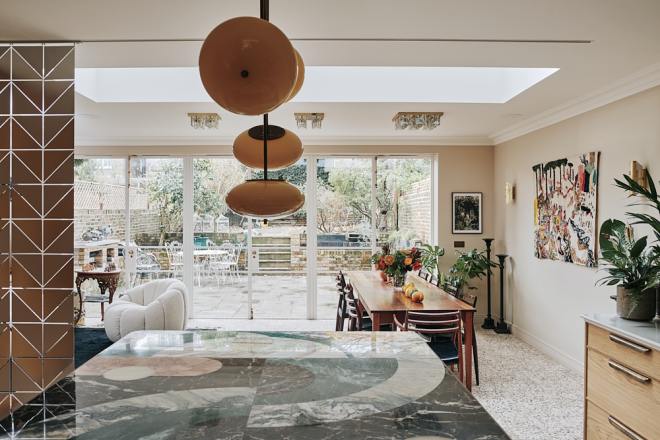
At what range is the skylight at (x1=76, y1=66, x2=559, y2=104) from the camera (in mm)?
4121

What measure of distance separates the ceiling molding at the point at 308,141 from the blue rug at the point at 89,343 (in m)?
2.48

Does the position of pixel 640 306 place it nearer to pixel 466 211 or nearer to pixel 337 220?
pixel 466 211

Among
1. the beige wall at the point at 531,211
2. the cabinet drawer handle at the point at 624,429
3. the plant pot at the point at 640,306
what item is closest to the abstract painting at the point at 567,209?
the beige wall at the point at 531,211

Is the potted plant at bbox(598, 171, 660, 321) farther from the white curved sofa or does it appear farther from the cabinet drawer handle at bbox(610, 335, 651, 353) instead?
the white curved sofa

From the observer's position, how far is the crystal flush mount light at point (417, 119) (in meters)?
4.45

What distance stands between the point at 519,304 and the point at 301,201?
15.7ft

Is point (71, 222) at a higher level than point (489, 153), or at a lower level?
lower

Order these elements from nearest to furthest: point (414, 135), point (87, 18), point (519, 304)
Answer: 1. point (87, 18)
2. point (519, 304)
3. point (414, 135)

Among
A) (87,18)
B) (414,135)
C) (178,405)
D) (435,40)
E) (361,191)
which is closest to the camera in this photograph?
(178,405)

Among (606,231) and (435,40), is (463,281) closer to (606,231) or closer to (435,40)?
(606,231)

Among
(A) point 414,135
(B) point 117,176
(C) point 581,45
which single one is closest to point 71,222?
(C) point 581,45

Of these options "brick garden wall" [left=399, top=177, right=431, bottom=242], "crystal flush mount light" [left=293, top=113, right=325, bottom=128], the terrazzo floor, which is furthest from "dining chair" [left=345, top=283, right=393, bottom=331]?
"brick garden wall" [left=399, top=177, right=431, bottom=242]

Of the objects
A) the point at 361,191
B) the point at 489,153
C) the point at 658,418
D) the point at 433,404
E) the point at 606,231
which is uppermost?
the point at 489,153

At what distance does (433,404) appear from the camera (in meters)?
1.31
